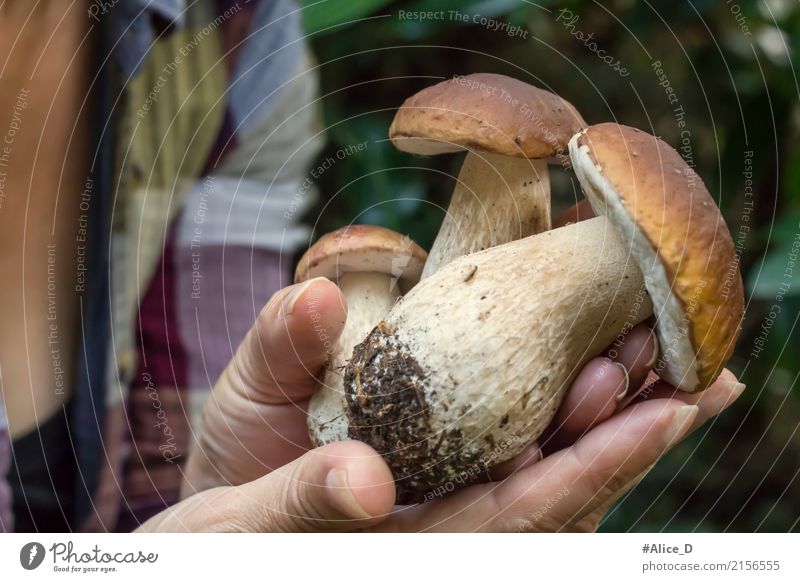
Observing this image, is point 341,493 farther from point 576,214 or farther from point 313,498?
point 576,214

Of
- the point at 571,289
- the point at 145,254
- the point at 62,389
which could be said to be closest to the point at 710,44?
the point at 571,289

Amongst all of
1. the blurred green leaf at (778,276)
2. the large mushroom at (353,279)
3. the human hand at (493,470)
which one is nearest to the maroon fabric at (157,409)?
the human hand at (493,470)

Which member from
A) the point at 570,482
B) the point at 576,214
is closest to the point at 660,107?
the point at 576,214

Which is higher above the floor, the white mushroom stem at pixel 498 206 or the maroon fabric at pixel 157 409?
the white mushroom stem at pixel 498 206

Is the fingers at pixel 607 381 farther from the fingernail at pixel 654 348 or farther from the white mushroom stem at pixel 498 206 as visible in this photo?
the white mushroom stem at pixel 498 206

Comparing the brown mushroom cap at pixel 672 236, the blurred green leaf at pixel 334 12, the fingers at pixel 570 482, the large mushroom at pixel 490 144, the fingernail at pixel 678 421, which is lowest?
the fingers at pixel 570 482

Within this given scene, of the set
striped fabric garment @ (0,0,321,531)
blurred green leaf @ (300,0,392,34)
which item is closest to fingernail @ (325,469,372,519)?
striped fabric garment @ (0,0,321,531)
